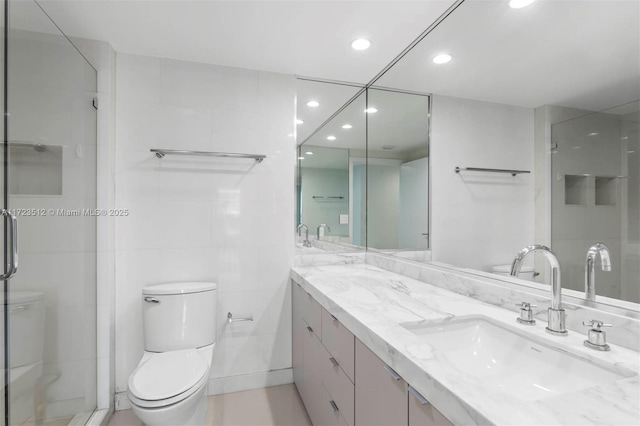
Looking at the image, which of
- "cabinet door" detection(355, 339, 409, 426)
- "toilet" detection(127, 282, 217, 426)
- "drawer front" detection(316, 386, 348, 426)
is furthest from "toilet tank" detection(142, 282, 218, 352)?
"cabinet door" detection(355, 339, 409, 426)

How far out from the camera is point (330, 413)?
1.46 meters

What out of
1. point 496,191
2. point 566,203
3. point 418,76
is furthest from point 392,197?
point 566,203

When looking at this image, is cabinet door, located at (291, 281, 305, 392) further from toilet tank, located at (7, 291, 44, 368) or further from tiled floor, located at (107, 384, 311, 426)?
toilet tank, located at (7, 291, 44, 368)

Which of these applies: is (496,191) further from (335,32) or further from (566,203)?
(335,32)

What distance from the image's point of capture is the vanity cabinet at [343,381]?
88 centimetres

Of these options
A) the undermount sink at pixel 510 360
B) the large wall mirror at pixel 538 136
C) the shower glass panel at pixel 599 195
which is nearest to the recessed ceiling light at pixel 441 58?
the large wall mirror at pixel 538 136

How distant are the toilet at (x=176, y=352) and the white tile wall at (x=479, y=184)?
145cm

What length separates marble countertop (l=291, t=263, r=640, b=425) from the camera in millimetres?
602

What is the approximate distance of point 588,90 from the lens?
101 centimetres

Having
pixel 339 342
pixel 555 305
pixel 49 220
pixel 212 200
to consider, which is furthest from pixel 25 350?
pixel 555 305

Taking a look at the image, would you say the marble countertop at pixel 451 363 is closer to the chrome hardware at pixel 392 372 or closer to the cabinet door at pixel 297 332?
the chrome hardware at pixel 392 372

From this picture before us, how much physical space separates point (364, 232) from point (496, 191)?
1.35 metres

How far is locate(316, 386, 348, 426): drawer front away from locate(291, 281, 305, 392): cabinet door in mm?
476

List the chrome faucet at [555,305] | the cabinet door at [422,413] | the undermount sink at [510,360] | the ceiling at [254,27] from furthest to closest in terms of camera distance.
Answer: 1. the ceiling at [254,27]
2. the chrome faucet at [555,305]
3. the undermount sink at [510,360]
4. the cabinet door at [422,413]
